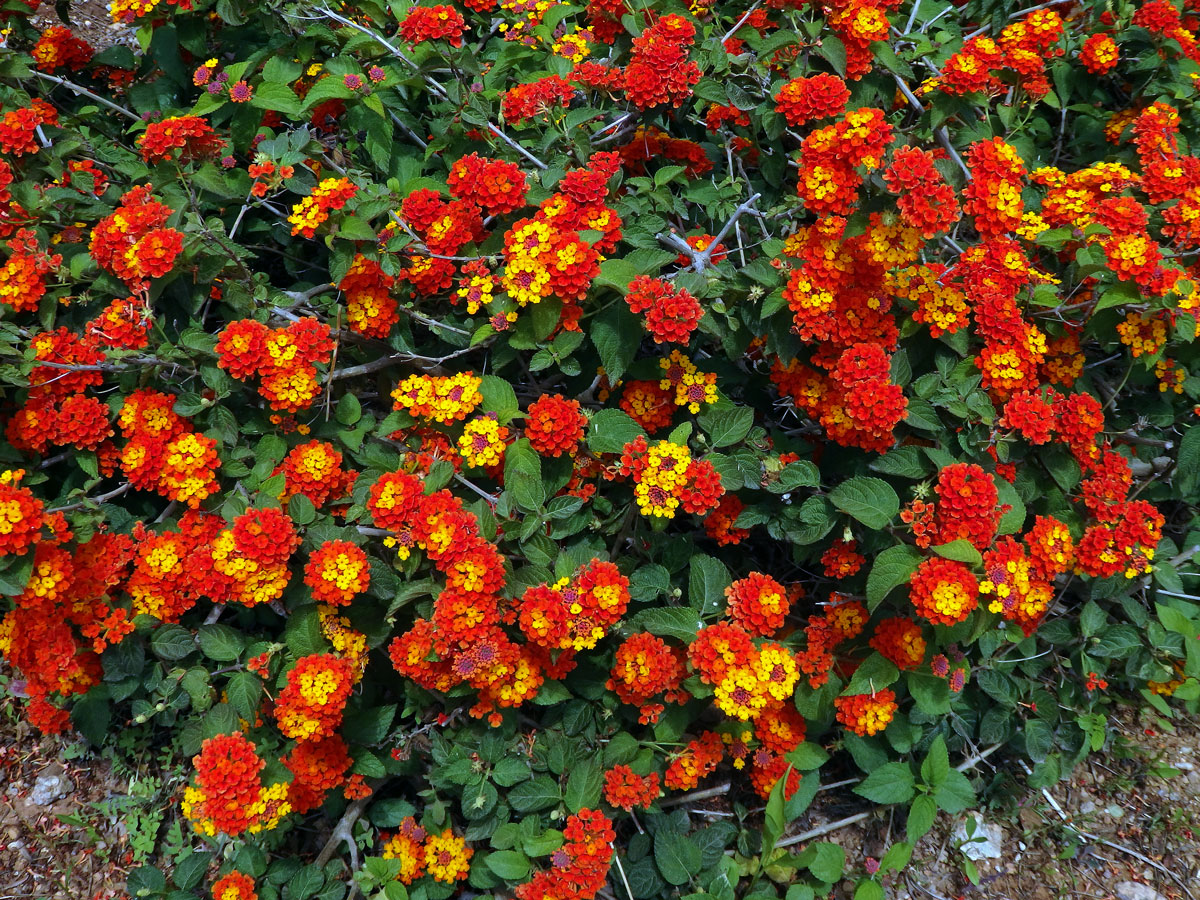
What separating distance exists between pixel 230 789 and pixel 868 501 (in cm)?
235

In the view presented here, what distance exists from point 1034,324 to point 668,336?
152 cm

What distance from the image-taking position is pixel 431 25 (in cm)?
315

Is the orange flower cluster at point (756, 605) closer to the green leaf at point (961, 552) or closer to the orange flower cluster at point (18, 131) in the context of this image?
the green leaf at point (961, 552)

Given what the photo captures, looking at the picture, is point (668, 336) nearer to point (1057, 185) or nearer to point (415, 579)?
point (415, 579)

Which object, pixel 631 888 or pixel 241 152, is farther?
pixel 241 152

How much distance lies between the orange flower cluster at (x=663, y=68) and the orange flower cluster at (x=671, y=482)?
4.52 feet

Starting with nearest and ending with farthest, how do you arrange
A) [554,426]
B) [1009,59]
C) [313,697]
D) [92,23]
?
1. [313,697]
2. [554,426]
3. [1009,59]
4. [92,23]

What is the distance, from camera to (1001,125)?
368 cm

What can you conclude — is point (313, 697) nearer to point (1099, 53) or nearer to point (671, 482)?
point (671, 482)

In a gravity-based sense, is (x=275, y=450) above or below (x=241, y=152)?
below

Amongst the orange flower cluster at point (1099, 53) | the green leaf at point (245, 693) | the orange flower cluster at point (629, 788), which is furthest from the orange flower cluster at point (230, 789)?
the orange flower cluster at point (1099, 53)

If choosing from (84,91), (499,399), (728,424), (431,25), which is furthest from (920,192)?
(84,91)

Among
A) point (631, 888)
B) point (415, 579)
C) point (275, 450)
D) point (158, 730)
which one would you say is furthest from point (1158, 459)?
point (158, 730)

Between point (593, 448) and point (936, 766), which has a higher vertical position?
point (593, 448)
